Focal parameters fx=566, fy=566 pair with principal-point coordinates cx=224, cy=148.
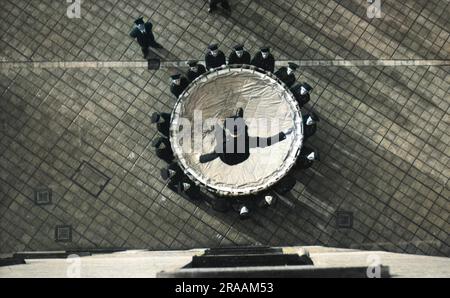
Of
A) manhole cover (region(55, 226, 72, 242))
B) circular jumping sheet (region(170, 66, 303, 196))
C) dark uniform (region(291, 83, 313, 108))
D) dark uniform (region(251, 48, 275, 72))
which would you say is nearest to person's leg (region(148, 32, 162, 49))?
circular jumping sheet (region(170, 66, 303, 196))

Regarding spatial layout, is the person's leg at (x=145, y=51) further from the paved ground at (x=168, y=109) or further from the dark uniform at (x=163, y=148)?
the dark uniform at (x=163, y=148)

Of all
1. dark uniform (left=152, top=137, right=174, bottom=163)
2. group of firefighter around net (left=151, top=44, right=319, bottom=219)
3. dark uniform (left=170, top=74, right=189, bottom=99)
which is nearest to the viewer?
group of firefighter around net (left=151, top=44, right=319, bottom=219)

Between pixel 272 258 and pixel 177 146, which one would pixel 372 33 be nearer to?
pixel 177 146

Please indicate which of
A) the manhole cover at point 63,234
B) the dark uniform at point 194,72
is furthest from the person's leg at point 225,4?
the manhole cover at point 63,234

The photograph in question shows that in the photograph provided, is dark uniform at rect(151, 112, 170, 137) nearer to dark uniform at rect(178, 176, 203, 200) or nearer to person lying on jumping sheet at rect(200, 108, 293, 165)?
person lying on jumping sheet at rect(200, 108, 293, 165)

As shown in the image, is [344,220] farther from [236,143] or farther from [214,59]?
[214,59]

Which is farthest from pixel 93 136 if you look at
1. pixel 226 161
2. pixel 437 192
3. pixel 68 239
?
pixel 437 192
